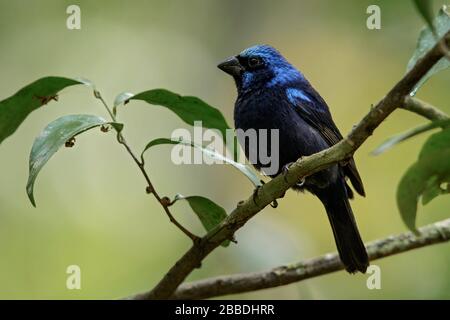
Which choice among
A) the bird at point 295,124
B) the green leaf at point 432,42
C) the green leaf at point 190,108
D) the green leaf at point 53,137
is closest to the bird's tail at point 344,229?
the bird at point 295,124

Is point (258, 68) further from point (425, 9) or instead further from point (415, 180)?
point (425, 9)

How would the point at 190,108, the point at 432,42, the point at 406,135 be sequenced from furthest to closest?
the point at 190,108 < the point at 432,42 < the point at 406,135

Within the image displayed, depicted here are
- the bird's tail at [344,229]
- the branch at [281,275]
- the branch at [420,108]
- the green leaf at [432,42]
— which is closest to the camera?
Result: the branch at [420,108]

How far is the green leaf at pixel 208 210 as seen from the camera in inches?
111

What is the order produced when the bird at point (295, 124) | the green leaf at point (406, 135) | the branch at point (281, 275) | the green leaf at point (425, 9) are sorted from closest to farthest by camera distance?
the green leaf at point (425, 9)
the green leaf at point (406, 135)
the branch at point (281, 275)
the bird at point (295, 124)

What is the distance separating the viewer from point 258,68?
4172mm

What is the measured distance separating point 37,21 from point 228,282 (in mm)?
5337

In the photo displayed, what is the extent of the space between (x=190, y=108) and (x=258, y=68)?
1.65 m

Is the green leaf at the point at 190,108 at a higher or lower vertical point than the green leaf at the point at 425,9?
lower

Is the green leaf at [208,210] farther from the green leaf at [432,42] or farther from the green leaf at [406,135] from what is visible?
the green leaf at [406,135]

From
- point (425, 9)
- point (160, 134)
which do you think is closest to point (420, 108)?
point (425, 9)

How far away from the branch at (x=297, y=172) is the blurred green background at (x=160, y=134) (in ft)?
6.81

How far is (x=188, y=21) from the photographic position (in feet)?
25.3
